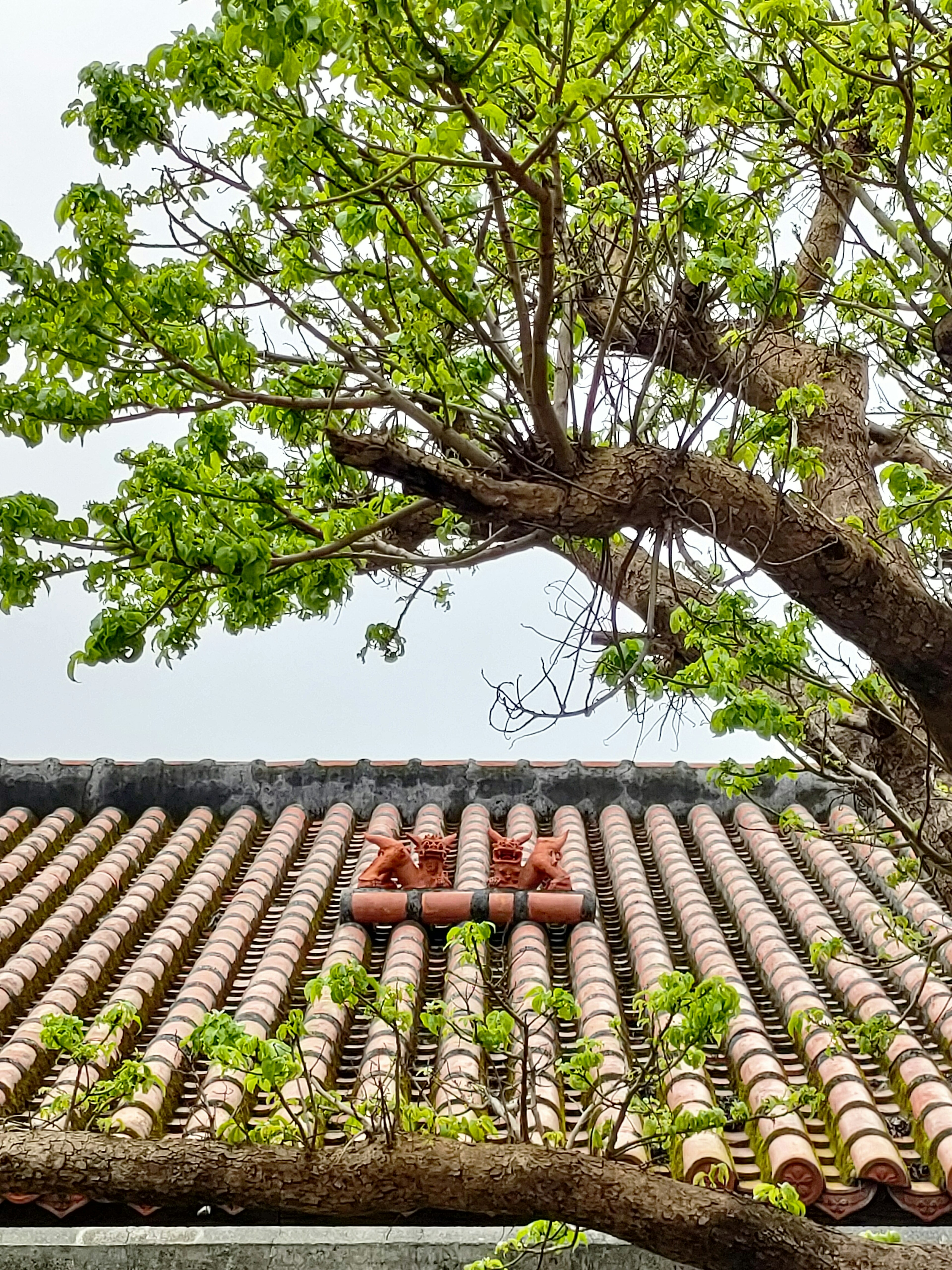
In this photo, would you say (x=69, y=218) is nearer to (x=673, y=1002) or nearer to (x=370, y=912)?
(x=673, y=1002)

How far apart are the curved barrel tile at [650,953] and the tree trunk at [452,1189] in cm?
38

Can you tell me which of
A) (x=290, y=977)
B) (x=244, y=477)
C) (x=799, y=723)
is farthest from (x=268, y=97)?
(x=290, y=977)

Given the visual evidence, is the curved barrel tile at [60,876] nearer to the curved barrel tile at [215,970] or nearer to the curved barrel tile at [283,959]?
the curved barrel tile at [215,970]

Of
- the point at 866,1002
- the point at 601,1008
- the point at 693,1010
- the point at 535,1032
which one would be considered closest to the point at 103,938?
the point at 601,1008

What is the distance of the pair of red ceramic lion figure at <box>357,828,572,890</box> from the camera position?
6902mm

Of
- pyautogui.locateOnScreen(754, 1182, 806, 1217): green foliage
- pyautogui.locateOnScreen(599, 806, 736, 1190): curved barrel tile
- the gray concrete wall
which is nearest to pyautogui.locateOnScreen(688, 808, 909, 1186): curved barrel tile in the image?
pyautogui.locateOnScreen(599, 806, 736, 1190): curved barrel tile

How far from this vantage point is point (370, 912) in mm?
6691

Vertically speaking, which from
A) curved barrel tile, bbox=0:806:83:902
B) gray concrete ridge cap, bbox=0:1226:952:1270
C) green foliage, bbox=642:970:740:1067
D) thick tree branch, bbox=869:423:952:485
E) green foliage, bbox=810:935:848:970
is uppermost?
thick tree branch, bbox=869:423:952:485

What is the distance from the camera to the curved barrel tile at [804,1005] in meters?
4.23

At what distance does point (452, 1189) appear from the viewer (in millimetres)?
3184

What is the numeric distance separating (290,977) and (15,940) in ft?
5.02

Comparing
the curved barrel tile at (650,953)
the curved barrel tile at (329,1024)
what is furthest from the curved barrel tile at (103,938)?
the curved barrel tile at (650,953)

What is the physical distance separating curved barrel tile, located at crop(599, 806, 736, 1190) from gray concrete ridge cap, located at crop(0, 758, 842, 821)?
30cm

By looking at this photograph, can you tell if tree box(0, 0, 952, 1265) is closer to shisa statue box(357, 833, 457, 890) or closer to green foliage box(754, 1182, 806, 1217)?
green foliage box(754, 1182, 806, 1217)
